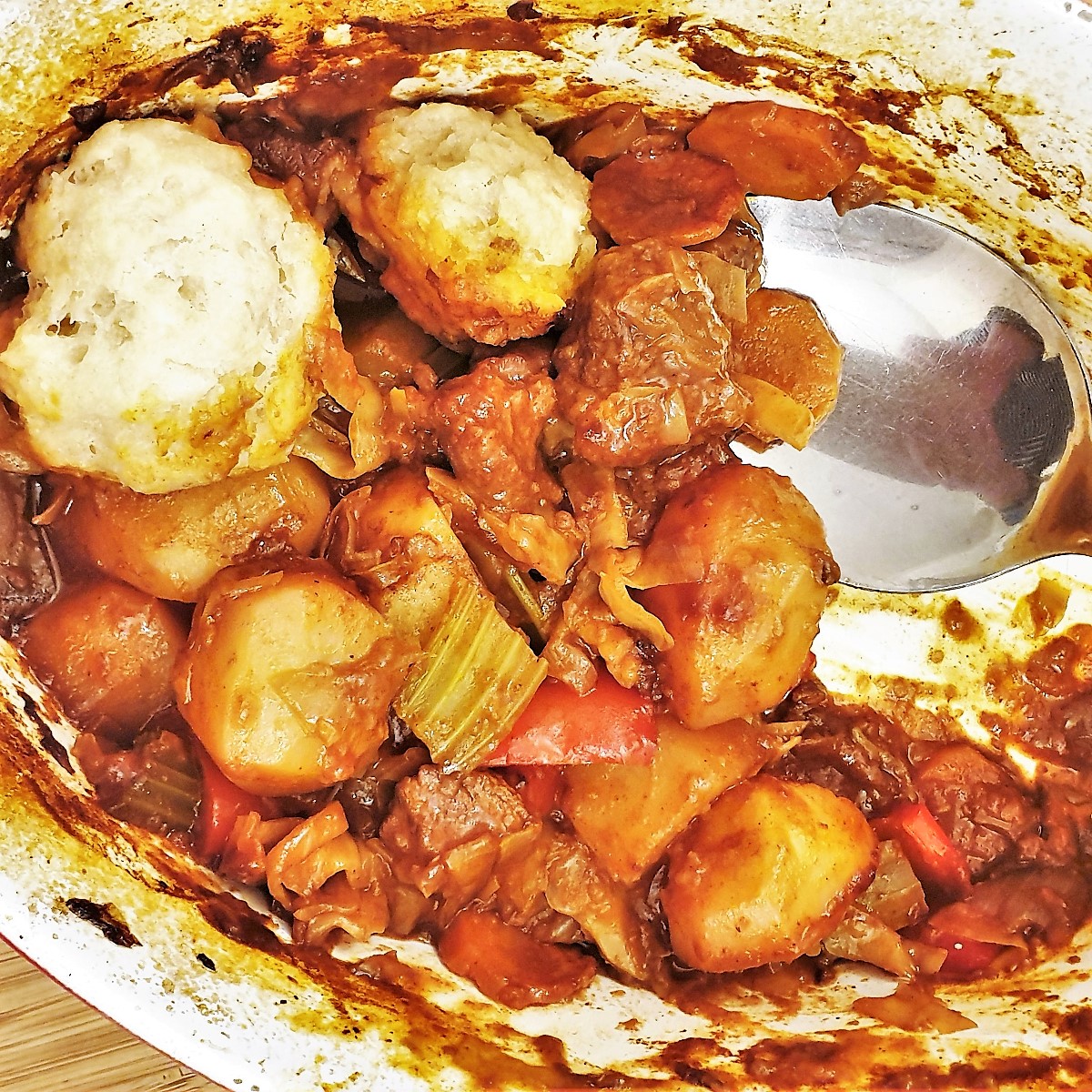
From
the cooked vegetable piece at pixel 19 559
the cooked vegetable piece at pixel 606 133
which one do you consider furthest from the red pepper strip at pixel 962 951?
the cooked vegetable piece at pixel 19 559

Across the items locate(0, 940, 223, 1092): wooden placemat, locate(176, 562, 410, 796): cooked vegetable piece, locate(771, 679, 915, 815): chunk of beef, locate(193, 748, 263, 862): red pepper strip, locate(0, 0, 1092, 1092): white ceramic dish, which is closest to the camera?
locate(0, 0, 1092, 1092): white ceramic dish

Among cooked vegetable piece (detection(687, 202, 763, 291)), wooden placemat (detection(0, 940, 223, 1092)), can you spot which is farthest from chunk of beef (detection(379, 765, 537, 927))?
cooked vegetable piece (detection(687, 202, 763, 291))

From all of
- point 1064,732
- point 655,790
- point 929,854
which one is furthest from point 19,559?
point 1064,732

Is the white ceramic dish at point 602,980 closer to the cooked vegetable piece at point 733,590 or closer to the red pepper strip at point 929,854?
the red pepper strip at point 929,854

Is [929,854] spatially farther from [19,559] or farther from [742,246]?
[19,559]

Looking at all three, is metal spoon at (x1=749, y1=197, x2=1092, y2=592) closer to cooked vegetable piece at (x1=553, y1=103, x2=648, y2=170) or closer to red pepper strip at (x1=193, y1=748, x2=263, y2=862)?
cooked vegetable piece at (x1=553, y1=103, x2=648, y2=170)

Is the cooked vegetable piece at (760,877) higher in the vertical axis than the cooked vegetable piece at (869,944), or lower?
higher

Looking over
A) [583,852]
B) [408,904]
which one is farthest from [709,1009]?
[408,904]
